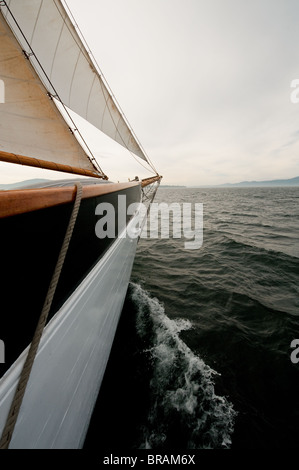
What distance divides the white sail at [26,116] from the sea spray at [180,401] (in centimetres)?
317

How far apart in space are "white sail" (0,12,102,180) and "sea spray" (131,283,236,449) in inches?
125

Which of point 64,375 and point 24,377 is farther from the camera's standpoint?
point 64,375

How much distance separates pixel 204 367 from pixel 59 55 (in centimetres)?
544

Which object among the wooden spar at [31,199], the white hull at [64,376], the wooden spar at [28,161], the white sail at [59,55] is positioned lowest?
the white hull at [64,376]

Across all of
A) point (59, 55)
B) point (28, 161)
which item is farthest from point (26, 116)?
point (28, 161)

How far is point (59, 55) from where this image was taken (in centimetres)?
331

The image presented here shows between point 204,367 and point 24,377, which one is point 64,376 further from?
point 204,367

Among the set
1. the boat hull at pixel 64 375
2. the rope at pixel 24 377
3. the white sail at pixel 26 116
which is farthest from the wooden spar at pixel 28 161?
the rope at pixel 24 377

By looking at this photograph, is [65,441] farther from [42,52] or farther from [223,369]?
[42,52]

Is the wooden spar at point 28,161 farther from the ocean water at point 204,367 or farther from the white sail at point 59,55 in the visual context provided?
the ocean water at point 204,367

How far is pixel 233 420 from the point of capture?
186 centimetres

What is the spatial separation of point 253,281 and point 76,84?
5.68m

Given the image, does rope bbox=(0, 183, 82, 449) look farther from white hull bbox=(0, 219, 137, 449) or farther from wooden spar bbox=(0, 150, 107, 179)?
wooden spar bbox=(0, 150, 107, 179)

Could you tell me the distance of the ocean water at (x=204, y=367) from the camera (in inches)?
69.6
